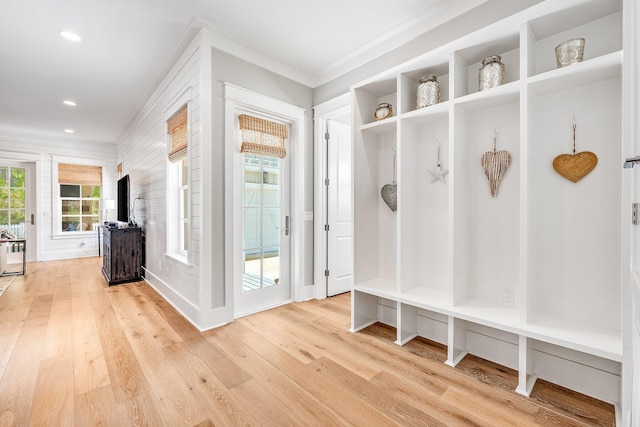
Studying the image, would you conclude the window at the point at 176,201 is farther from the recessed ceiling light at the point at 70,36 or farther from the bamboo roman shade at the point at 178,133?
the recessed ceiling light at the point at 70,36

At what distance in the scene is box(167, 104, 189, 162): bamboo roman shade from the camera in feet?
10.2

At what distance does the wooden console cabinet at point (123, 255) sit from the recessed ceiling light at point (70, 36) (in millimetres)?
2604

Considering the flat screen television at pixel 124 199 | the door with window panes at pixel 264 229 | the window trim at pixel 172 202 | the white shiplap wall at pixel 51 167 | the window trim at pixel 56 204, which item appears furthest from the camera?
the window trim at pixel 56 204

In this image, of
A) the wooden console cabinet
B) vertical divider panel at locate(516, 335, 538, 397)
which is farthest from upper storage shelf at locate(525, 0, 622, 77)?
the wooden console cabinet

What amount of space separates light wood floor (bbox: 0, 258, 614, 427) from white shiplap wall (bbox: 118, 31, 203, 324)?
498 millimetres

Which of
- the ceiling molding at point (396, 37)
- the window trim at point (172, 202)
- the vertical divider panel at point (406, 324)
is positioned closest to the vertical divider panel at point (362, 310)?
the vertical divider panel at point (406, 324)

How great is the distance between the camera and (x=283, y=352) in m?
2.28

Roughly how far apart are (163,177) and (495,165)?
379 cm

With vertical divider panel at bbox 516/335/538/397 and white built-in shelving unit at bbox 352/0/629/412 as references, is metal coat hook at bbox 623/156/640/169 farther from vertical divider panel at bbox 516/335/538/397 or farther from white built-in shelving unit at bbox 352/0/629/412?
vertical divider panel at bbox 516/335/538/397

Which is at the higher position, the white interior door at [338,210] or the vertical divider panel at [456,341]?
the white interior door at [338,210]

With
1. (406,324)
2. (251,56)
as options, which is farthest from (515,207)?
(251,56)

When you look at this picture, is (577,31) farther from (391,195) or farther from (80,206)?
(80,206)

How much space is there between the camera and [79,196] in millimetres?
6719

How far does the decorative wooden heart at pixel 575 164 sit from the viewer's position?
1.74 meters
